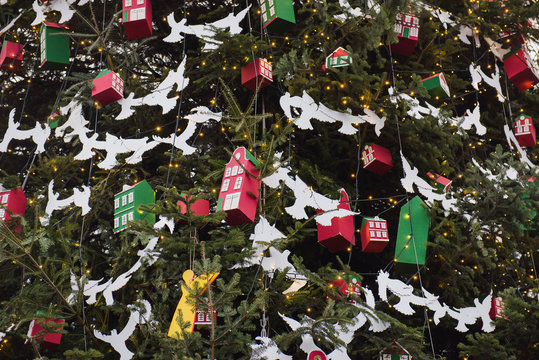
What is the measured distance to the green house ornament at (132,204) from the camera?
430cm

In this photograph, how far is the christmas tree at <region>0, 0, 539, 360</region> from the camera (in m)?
4.09

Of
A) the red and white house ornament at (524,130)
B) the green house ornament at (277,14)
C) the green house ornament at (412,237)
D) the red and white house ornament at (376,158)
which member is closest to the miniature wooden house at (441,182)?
the red and white house ornament at (376,158)

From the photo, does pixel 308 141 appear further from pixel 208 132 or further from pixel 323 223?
pixel 323 223

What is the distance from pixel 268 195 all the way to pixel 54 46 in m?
2.40

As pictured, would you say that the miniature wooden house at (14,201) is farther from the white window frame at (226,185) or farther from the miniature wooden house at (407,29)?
the miniature wooden house at (407,29)

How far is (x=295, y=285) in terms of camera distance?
4.43 meters

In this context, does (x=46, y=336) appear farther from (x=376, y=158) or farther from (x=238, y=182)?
(x=376, y=158)

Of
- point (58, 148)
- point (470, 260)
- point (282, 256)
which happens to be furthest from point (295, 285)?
point (58, 148)

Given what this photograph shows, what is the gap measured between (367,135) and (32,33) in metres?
3.77

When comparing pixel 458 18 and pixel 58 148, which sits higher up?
pixel 458 18

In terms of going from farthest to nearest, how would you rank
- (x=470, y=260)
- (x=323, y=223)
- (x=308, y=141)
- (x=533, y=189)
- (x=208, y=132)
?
(x=208, y=132)
(x=308, y=141)
(x=470, y=260)
(x=533, y=189)
(x=323, y=223)

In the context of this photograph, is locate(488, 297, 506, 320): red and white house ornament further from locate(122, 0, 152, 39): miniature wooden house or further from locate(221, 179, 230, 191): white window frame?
locate(122, 0, 152, 39): miniature wooden house

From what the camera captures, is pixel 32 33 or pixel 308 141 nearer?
pixel 308 141

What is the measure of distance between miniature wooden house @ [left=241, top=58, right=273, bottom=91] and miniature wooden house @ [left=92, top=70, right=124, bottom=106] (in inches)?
39.6
